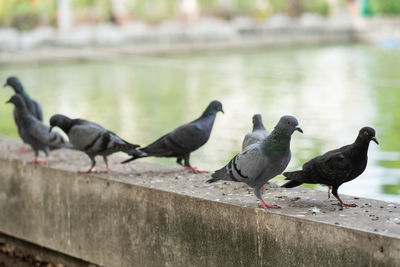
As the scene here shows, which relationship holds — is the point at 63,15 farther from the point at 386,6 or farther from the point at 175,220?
the point at 175,220

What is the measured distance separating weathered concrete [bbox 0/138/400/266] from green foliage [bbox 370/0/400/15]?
4722cm

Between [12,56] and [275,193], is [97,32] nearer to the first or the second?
[12,56]

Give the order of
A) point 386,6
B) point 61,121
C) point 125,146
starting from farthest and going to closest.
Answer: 1. point 386,6
2. point 61,121
3. point 125,146

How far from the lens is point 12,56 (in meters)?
25.8

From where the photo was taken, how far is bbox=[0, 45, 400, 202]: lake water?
913 cm

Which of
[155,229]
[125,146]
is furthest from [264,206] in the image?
[125,146]

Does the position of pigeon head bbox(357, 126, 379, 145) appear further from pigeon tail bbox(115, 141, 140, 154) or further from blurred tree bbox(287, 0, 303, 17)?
blurred tree bbox(287, 0, 303, 17)

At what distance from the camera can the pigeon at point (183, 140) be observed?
554 cm

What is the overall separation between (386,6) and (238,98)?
39.0 m

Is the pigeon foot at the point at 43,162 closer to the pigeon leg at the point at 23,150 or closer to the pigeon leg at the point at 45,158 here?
the pigeon leg at the point at 45,158

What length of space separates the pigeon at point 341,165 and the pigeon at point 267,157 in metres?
0.16

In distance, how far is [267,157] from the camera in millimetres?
4324

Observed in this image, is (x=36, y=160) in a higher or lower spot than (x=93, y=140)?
lower

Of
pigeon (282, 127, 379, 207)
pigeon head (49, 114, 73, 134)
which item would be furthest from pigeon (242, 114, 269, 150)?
pigeon head (49, 114, 73, 134)
